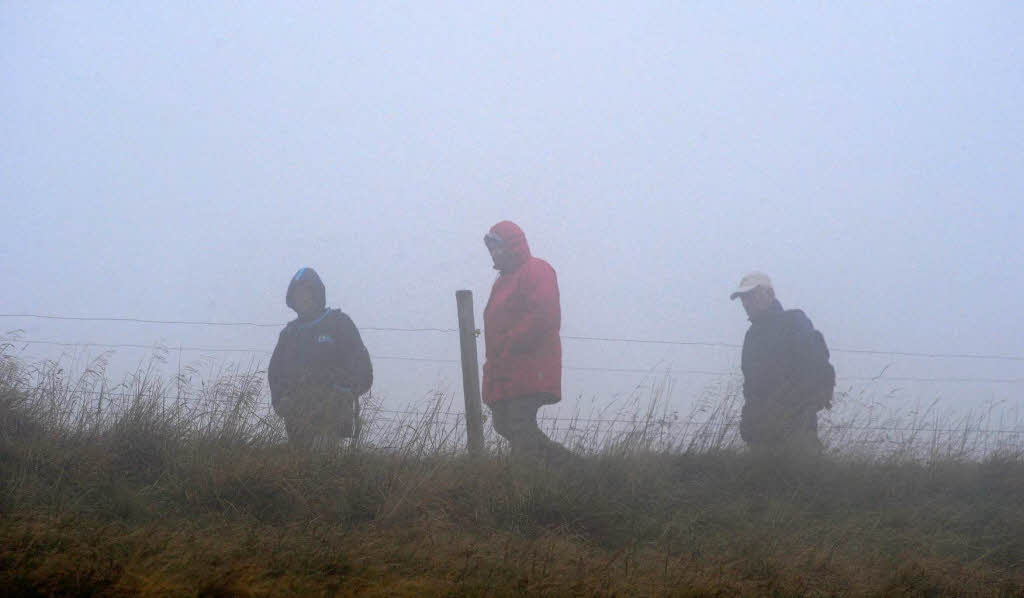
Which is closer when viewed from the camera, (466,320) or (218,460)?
(218,460)

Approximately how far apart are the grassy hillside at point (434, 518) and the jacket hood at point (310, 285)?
120 cm

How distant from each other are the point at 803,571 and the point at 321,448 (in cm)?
269

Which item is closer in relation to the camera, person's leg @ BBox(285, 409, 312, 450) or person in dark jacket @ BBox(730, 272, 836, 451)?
person's leg @ BBox(285, 409, 312, 450)

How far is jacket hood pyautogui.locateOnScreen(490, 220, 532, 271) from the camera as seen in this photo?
6566 millimetres

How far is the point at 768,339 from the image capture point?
23.3ft

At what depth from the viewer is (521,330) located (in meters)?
6.22

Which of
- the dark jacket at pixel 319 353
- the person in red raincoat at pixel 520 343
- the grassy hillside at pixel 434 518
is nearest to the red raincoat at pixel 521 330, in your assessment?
the person in red raincoat at pixel 520 343

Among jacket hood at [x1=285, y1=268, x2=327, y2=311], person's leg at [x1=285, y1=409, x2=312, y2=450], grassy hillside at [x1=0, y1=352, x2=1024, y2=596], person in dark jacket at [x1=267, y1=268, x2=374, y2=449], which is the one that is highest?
jacket hood at [x1=285, y1=268, x2=327, y2=311]

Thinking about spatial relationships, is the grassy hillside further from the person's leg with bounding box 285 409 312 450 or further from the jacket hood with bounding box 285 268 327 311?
the jacket hood with bounding box 285 268 327 311

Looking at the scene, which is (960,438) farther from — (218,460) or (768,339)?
(218,460)

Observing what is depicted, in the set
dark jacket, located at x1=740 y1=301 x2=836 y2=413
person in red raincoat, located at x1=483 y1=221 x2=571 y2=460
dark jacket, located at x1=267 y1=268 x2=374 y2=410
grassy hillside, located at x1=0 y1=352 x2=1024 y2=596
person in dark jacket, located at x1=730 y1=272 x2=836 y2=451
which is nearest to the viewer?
grassy hillside, located at x1=0 y1=352 x2=1024 y2=596

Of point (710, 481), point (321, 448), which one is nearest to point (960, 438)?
point (710, 481)

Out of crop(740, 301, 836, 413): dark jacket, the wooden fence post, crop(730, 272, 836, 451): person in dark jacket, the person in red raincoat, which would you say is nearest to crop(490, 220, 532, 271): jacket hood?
the person in red raincoat

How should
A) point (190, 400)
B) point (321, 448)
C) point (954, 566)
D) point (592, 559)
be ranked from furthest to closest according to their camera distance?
point (190, 400)
point (321, 448)
point (954, 566)
point (592, 559)
